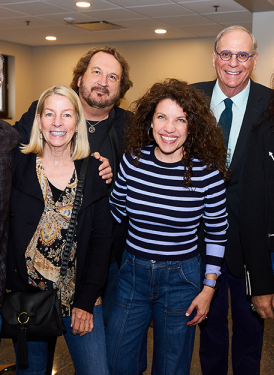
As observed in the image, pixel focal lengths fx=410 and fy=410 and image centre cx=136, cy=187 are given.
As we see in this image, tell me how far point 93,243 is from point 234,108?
1.07 m

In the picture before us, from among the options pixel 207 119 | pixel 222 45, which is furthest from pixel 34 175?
pixel 222 45

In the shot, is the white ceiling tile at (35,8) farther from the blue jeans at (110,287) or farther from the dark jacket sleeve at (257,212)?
the dark jacket sleeve at (257,212)

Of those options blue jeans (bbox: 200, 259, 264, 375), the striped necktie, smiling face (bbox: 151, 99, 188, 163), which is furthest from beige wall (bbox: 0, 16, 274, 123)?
smiling face (bbox: 151, 99, 188, 163)

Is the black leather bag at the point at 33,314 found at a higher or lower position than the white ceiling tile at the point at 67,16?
lower

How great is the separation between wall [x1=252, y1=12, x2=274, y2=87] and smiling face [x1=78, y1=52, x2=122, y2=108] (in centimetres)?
311

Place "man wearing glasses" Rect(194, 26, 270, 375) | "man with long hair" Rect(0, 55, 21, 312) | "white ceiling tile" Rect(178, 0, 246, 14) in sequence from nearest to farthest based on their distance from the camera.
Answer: "man with long hair" Rect(0, 55, 21, 312)
"man wearing glasses" Rect(194, 26, 270, 375)
"white ceiling tile" Rect(178, 0, 246, 14)

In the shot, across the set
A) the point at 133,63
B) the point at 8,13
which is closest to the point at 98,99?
the point at 8,13

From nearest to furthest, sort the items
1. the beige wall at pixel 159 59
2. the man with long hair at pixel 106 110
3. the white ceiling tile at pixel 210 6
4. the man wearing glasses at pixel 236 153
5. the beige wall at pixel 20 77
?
1. the man wearing glasses at pixel 236 153
2. the man with long hair at pixel 106 110
3. the white ceiling tile at pixel 210 6
4. the beige wall at pixel 159 59
5. the beige wall at pixel 20 77

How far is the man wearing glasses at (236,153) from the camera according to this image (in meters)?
2.19

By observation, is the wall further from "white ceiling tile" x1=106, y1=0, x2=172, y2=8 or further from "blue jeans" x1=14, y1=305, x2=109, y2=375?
"blue jeans" x1=14, y1=305, x2=109, y2=375

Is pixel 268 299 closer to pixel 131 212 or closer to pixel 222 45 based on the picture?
pixel 131 212

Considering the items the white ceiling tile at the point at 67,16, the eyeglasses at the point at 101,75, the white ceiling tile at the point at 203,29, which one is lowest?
the eyeglasses at the point at 101,75

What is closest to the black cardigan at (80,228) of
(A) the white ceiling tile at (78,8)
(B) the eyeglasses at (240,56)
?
(B) the eyeglasses at (240,56)

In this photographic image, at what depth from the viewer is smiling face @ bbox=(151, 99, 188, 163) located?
6.12ft
